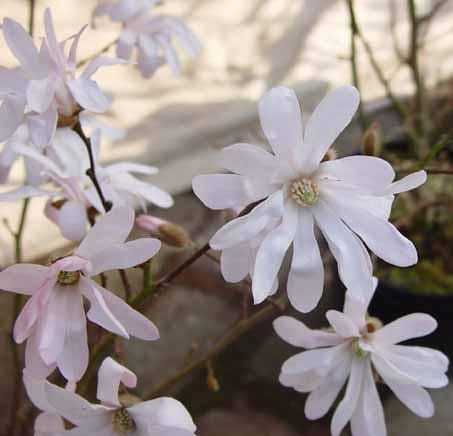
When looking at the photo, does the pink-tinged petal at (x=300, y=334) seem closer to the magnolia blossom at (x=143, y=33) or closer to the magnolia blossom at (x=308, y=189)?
the magnolia blossom at (x=308, y=189)

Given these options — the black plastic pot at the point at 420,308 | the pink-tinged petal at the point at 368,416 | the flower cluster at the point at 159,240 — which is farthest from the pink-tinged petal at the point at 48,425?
the black plastic pot at the point at 420,308

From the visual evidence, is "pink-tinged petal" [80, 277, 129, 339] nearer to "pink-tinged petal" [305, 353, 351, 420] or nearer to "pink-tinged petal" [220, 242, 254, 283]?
"pink-tinged petal" [220, 242, 254, 283]

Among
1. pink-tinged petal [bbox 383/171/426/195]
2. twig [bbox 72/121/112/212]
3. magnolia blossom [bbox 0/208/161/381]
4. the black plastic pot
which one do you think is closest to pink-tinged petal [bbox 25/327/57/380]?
magnolia blossom [bbox 0/208/161/381]

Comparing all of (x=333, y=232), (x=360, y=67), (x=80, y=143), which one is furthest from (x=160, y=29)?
(x=360, y=67)

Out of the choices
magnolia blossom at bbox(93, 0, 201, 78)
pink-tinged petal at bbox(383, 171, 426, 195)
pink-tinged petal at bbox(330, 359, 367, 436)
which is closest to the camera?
pink-tinged petal at bbox(383, 171, 426, 195)

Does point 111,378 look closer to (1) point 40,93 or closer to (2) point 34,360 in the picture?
(2) point 34,360

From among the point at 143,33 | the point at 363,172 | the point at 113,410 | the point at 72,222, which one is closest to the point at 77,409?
the point at 113,410

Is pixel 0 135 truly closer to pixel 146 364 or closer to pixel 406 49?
pixel 146 364
